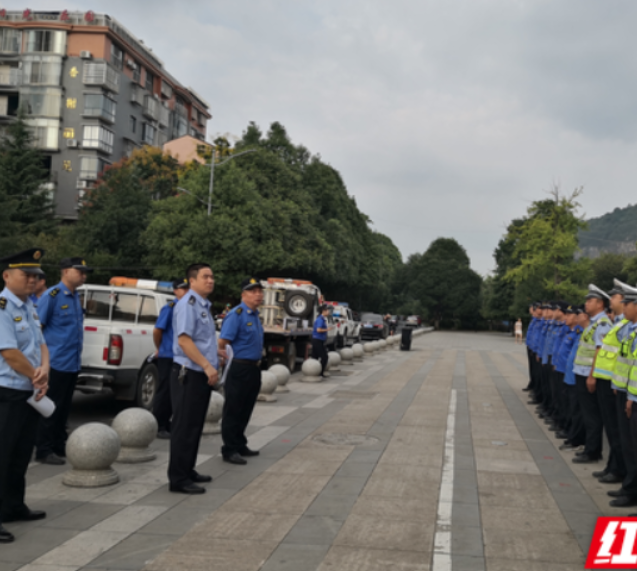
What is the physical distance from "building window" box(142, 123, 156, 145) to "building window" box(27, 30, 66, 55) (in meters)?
10.6

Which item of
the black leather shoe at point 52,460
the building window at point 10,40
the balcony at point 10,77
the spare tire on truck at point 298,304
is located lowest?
the black leather shoe at point 52,460

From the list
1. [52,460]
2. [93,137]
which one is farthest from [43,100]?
[52,460]

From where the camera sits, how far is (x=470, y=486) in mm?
7465

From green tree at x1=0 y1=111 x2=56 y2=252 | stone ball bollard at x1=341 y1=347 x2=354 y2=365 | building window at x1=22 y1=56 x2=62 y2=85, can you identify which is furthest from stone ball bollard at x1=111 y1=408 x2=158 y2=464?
building window at x1=22 y1=56 x2=62 y2=85

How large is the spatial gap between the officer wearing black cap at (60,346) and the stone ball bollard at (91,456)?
1.10 meters

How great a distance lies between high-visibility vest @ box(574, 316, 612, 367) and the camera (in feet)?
28.8

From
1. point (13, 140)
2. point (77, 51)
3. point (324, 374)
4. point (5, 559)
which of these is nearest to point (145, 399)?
point (5, 559)

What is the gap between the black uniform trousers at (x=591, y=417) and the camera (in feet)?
28.7

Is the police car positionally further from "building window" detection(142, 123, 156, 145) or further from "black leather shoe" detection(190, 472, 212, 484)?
"building window" detection(142, 123, 156, 145)

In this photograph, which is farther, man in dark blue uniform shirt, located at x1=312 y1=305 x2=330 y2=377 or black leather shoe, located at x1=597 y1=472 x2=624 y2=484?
man in dark blue uniform shirt, located at x1=312 y1=305 x2=330 y2=377

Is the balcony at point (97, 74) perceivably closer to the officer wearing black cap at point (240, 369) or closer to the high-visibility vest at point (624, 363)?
the officer wearing black cap at point (240, 369)

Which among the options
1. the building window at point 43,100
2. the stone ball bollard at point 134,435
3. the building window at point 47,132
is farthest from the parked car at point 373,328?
the stone ball bollard at point 134,435

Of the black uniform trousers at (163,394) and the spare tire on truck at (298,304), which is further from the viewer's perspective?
the spare tire on truck at (298,304)

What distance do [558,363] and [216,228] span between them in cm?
2675
